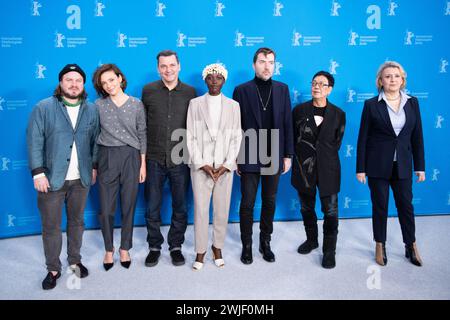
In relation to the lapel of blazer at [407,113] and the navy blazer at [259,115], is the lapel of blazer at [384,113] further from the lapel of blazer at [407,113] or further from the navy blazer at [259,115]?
the navy blazer at [259,115]

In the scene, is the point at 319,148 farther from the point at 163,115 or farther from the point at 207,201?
the point at 163,115

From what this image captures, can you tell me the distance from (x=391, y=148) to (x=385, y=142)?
7cm

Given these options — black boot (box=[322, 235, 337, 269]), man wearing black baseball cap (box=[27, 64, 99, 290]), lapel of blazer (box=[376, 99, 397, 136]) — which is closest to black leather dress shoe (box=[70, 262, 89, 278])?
man wearing black baseball cap (box=[27, 64, 99, 290])

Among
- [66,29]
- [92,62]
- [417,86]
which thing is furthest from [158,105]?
[417,86]

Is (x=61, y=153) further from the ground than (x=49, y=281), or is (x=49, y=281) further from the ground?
(x=61, y=153)

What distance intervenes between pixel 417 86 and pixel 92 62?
3395 millimetres

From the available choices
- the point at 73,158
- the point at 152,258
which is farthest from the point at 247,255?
the point at 73,158

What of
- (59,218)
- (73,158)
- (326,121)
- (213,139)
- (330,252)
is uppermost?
(326,121)

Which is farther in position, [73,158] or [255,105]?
[255,105]

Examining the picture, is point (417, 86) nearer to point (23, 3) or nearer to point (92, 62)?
point (92, 62)

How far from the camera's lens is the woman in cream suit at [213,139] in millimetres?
2764

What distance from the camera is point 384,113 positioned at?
290cm

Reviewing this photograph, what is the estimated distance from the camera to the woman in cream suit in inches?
109

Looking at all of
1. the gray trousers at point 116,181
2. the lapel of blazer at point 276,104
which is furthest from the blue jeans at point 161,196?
the lapel of blazer at point 276,104
